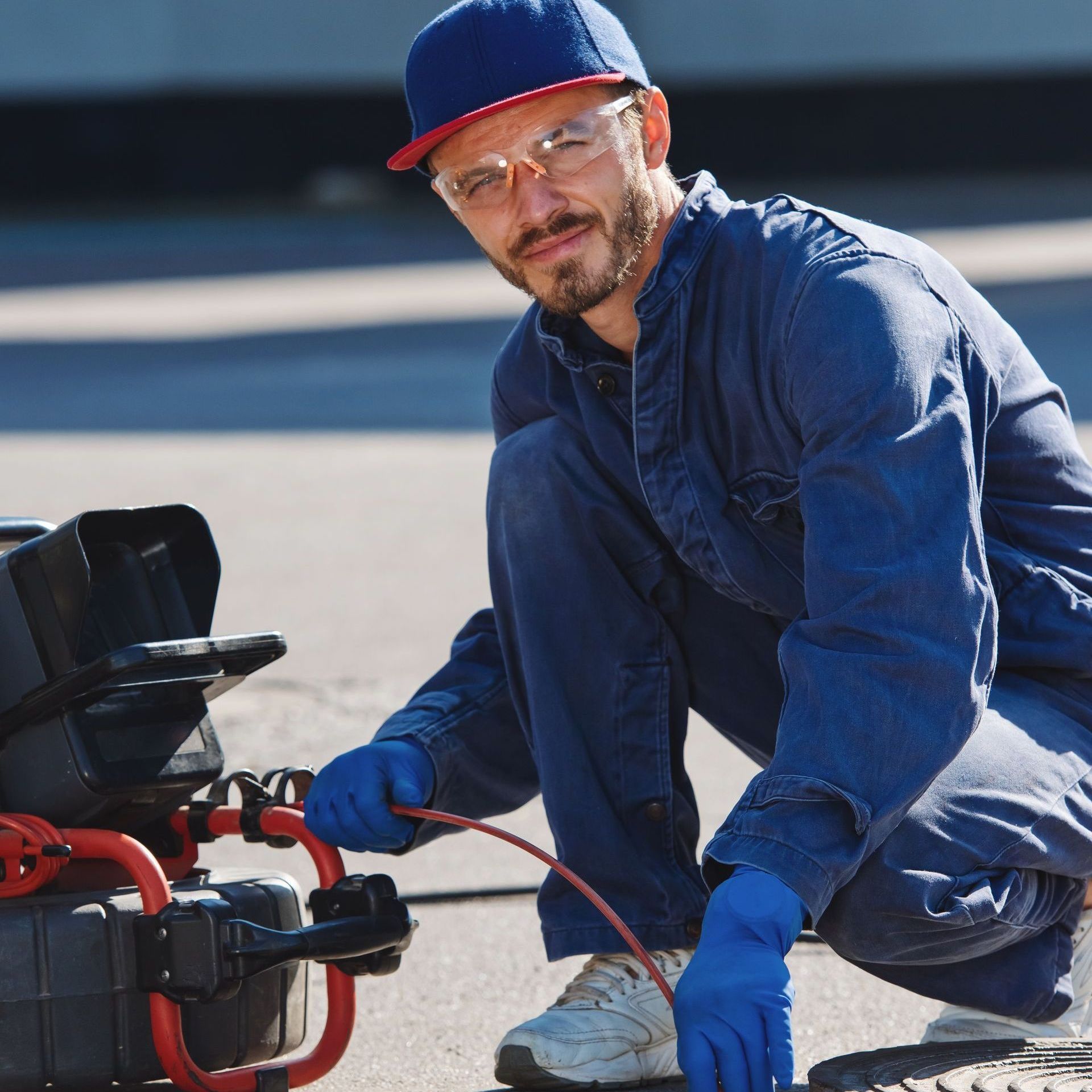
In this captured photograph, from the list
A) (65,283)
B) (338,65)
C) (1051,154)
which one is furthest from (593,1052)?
(1051,154)

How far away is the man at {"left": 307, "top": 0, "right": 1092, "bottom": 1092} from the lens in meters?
1.67

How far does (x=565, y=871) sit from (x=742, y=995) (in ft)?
1.54

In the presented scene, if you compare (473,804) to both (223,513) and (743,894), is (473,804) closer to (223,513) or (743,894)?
(743,894)

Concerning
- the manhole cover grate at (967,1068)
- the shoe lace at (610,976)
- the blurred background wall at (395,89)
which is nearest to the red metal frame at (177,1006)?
the shoe lace at (610,976)

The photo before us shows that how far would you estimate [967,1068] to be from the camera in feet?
5.82

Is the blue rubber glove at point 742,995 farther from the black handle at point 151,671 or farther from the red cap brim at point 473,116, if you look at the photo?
the red cap brim at point 473,116

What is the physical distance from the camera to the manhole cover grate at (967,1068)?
1713 millimetres

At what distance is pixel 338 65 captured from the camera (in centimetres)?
2081

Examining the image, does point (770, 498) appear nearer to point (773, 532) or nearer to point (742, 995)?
point (773, 532)

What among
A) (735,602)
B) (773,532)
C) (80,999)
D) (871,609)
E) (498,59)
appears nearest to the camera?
(871,609)

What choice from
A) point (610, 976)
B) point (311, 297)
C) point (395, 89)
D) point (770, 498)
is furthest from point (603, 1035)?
point (395, 89)

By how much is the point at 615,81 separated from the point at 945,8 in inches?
809

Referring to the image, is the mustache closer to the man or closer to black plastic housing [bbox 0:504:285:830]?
the man

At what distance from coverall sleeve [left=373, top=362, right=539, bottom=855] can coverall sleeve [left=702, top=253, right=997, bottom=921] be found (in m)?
0.55
